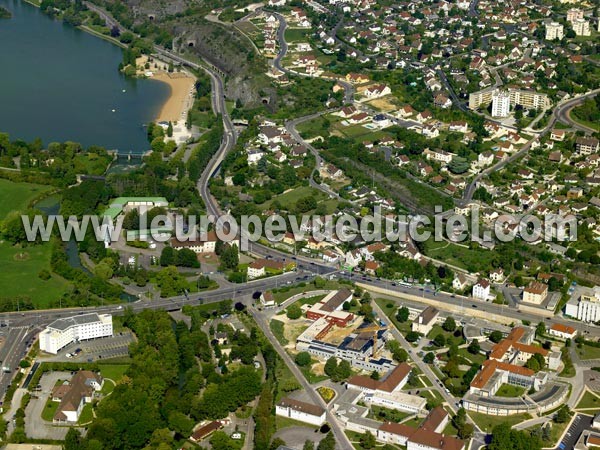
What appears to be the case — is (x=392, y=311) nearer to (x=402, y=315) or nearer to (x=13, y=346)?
(x=402, y=315)

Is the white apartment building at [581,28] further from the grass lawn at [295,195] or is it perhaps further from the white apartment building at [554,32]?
the grass lawn at [295,195]

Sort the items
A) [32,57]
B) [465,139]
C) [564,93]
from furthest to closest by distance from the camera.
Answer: [32,57] → [564,93] → [465,139]

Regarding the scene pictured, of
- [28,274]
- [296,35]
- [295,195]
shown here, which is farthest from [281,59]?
[28,274]

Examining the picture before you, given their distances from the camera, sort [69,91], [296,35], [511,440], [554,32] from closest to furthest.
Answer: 1. [511,440]
2. [69,91]
3. [554,32]
4. [296,35]

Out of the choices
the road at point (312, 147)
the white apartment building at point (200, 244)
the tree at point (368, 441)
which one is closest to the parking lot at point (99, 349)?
the white apartment building at point (200, 244)

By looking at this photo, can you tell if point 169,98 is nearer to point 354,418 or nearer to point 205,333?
point 205,333

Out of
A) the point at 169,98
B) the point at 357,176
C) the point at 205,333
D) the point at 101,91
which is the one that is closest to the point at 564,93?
the point at 357,176

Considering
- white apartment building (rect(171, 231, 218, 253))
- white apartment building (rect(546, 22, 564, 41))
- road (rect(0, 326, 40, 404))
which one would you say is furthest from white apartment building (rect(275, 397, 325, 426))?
white apartment building (rect(546, 22, 564, 41))
